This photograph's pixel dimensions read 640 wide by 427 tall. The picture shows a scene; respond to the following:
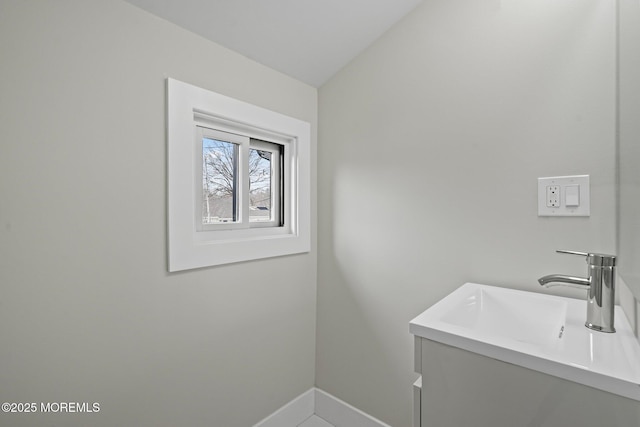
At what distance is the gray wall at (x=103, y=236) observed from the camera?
3.02 feet

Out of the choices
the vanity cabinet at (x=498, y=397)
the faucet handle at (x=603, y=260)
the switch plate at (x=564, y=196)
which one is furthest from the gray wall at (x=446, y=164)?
the vanity cabinet at (x=498, y=397)

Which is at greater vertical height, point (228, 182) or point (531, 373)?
point (228, 182)

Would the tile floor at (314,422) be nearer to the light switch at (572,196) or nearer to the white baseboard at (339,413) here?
the white baseboard at (339,413)

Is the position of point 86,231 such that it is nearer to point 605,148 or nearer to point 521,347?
point 521,347

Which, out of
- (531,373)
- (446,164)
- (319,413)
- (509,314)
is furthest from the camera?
(319,413)

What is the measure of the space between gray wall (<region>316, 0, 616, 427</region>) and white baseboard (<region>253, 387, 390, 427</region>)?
0.06 metres

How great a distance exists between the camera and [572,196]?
1096 millimetres

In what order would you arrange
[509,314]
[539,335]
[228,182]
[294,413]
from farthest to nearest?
[294,413], [228,182], [509,314], [539,335]

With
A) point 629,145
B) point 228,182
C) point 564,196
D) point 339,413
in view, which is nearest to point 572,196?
point 564,196

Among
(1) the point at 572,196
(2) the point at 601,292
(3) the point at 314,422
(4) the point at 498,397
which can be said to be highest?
(1) the point at 572,196

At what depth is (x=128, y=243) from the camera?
3.73 ft

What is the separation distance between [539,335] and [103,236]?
1.46m

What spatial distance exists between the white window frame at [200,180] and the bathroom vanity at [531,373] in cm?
90

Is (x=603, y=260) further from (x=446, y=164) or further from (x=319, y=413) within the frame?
(x=319, y=413)
